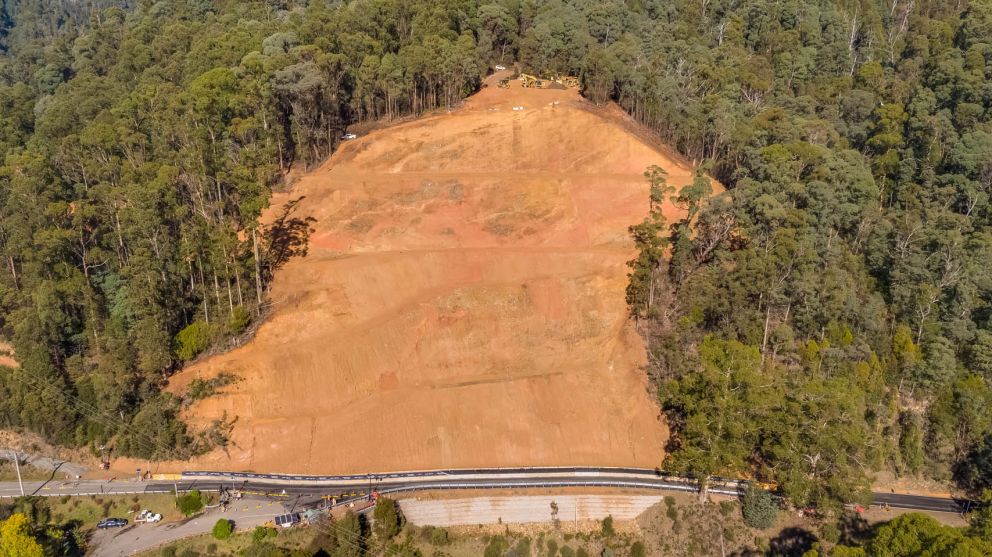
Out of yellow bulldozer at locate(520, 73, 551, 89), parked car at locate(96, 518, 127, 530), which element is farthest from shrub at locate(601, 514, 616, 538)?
yellow bulldozer at locate(520, 73, 551, 89)

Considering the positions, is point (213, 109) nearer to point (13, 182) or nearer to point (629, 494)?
point (13, 182)

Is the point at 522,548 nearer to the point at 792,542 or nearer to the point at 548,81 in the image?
the point at 792,542

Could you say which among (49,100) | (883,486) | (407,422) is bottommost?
(883,486)

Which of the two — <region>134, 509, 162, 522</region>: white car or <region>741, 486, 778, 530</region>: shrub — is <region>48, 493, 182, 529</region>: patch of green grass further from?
<region>741, 486, 778, 530</region>: shrub

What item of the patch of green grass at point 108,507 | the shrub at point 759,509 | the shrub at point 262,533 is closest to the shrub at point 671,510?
the shrub at point 759,509

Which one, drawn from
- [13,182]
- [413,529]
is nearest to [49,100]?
[13,182]

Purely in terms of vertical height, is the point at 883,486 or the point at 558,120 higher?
the point at 558,120

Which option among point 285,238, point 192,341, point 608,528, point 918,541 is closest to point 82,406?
point 192,341
